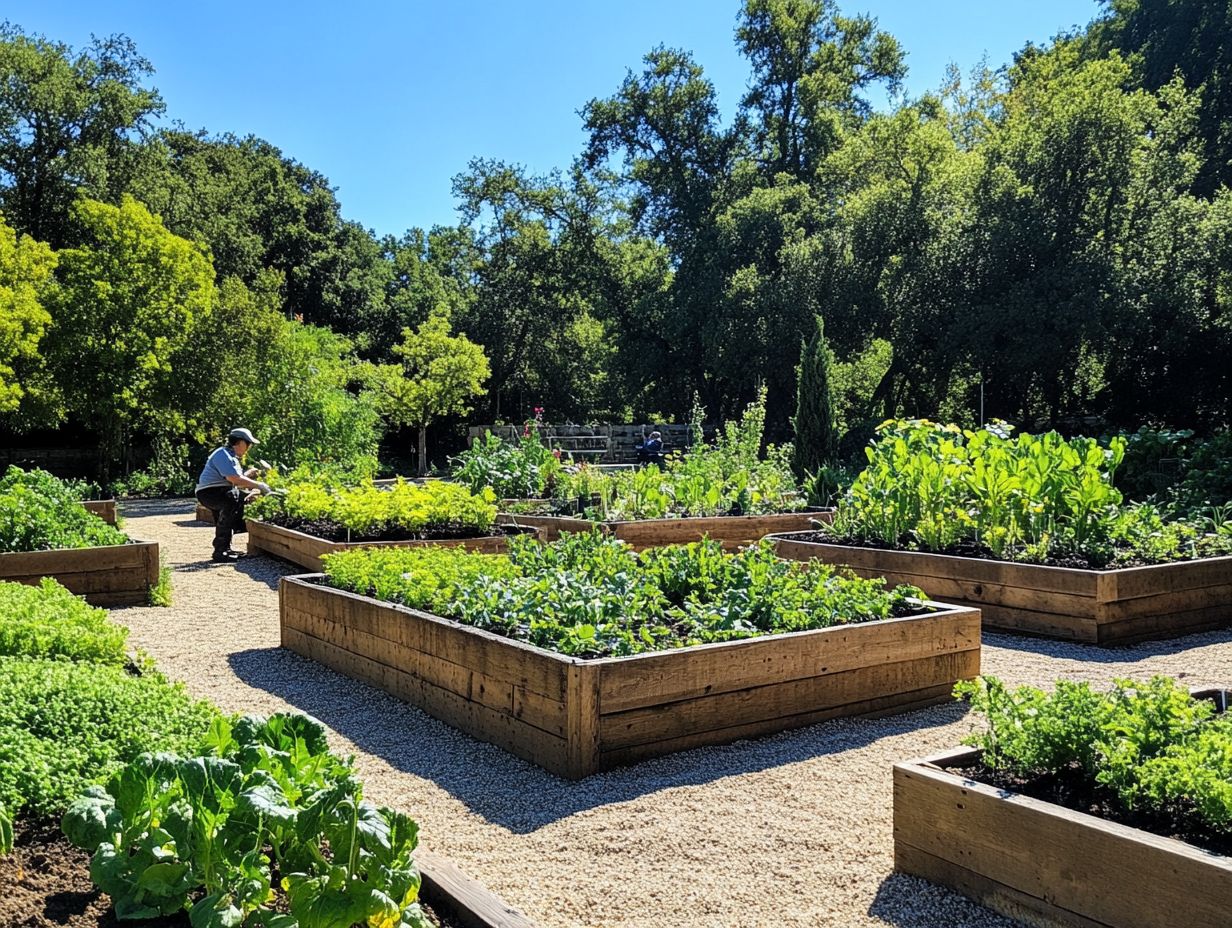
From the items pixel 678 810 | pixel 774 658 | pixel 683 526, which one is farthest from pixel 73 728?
pixel 683 526

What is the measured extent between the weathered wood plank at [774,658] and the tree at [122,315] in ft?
59.8

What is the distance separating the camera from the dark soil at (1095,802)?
100.0 inches

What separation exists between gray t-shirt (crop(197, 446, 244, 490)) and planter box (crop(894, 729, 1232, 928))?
9.39 metres

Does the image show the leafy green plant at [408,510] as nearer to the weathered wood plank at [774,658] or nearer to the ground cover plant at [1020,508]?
the ground cover plant at [1020,508]

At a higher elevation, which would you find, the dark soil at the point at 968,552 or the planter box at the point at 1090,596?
the dark soil at the point at 968,552

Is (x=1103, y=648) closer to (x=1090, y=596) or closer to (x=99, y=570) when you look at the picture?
(x=1090, y=596)

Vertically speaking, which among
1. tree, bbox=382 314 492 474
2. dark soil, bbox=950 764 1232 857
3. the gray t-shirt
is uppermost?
tree, bbox=382 314 492 474

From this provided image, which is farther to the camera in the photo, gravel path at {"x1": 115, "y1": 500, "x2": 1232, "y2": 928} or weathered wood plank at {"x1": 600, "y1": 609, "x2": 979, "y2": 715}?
weathered wood plank at {"x1": 600, "y1": 609, "x2": 979, "y2": 715}

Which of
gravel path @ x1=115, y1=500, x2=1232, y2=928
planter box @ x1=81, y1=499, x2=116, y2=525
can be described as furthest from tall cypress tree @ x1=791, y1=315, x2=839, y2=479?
gravel path @ x1=115, y1=500, x2=1232, y2=928

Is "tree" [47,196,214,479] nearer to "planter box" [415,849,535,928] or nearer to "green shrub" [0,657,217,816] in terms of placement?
"green shrub" [0,657,217,816]

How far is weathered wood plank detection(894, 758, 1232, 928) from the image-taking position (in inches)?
93.7

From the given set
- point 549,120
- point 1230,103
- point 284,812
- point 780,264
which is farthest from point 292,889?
point 549,120

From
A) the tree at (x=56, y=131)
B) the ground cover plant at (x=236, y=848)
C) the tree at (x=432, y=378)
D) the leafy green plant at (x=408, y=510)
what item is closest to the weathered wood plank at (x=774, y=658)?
the ground cover plant at (x=236, y=848)

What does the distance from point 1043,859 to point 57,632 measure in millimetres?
4045
